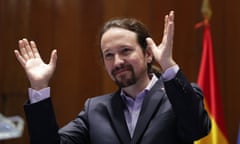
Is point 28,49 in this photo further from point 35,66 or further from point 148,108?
point 148,108

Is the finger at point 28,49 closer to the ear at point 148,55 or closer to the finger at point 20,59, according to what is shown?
the finger at point 20,59

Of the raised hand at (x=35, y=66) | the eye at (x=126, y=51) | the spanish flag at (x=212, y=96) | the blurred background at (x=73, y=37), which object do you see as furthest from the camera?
the blurred background at (x=73, y=37)

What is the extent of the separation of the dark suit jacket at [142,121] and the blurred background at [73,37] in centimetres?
125

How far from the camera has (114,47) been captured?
150 centimetres

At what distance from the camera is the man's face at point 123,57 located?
1475 millimetres

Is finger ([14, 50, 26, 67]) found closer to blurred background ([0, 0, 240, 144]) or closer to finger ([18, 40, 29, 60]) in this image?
Result: finger ([18, 40, 29, 60])

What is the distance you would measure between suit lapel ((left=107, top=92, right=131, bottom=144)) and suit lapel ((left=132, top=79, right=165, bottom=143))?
0.04m

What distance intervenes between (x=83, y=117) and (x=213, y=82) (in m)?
1.07

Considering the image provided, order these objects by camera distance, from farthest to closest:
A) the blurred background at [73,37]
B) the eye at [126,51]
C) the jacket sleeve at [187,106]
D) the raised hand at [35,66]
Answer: the blurred background at [73,37] < the eye at [126,51] < the raised hand at [35,66] < the jacket sleeve at [187,106]

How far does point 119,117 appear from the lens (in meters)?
1.48

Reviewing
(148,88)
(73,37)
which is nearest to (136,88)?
(148,88)

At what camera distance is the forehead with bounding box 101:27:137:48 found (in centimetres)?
153

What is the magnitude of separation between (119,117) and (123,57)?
216 millimetres

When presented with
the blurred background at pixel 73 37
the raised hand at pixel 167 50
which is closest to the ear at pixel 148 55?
the raised hand at pixel 167 50
